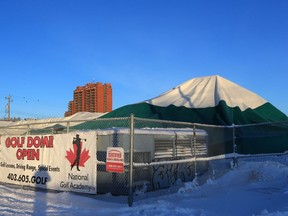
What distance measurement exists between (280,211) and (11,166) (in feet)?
28.9

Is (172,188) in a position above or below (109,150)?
below

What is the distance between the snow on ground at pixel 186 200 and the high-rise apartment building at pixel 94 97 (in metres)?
83.2

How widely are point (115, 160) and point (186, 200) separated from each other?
1.95m

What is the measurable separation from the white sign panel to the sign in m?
0.79

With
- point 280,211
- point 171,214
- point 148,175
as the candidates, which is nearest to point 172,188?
point 148,175

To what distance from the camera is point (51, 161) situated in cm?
1081

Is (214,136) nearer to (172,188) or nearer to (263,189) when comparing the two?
(172,188)

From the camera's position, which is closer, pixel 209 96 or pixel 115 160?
pixel 115 160

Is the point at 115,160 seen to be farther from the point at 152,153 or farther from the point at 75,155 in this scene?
the point at 152,153

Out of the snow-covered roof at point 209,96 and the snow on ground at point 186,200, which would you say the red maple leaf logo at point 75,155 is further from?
the snow-covered roof at point 209,96

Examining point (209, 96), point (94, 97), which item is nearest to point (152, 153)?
point (209, 96)

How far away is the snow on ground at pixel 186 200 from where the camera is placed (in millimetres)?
7656

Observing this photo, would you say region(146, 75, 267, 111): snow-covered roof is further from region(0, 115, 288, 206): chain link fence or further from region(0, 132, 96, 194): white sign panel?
region(0, 132, 96, 194): white sign panel

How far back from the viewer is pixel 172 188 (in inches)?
446
